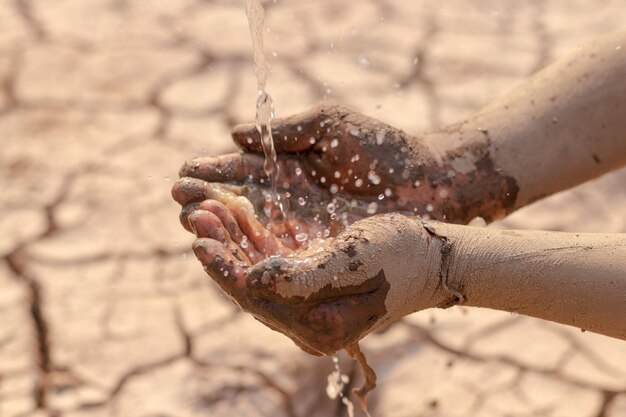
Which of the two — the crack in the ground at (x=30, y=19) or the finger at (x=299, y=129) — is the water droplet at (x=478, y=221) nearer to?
the finger at (x=299, y=129)

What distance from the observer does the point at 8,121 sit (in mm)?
2770

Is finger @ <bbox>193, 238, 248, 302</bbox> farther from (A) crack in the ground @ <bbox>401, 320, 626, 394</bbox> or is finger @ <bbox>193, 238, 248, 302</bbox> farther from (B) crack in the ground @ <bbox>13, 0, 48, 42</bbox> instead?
(B) crack in the ground @ <bbox>13, 0, 48, 42</bbox>

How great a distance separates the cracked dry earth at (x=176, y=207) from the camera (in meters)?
2.08

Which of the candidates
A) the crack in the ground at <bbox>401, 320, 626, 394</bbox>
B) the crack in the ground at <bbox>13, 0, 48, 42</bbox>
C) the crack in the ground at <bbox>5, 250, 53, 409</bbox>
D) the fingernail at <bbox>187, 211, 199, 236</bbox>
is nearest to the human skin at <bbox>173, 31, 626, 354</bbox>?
the fingernail at <bbox>187, 211, 199, 236</bbox>

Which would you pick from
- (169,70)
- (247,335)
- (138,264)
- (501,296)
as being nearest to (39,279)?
(138,264)

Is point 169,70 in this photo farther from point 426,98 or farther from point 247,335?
point 247,335

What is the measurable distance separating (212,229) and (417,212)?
464 millimetres

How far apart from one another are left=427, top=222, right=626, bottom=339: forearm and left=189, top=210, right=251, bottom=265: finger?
318 millimetres

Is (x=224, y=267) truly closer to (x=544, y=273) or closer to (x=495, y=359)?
(x=544, y=273)

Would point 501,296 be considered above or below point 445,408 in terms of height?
above

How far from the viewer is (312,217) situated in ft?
5.52

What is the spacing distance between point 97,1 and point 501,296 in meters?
2.37

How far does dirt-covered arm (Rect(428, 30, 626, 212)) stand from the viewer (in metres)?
1.76

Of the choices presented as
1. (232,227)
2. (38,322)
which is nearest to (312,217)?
(232,227)
